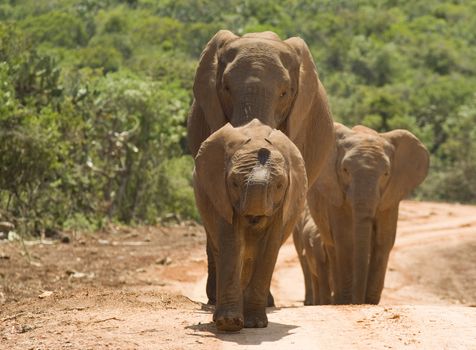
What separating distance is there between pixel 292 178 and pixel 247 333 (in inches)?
45.5

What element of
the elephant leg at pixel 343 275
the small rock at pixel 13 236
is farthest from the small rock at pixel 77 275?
the elephant leg at pixel 343 275

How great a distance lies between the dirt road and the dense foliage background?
1.38 metres

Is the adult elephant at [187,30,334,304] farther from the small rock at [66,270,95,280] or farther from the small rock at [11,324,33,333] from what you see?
the small rock at [66,270,95,280]

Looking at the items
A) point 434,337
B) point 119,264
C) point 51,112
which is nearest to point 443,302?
point 119,264

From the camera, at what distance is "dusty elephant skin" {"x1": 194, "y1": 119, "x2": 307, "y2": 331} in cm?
820

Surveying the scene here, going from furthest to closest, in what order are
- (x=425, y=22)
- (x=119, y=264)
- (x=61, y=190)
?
1. (x=425, y=22)
2. (x=61, y=190)
3. (x=119, y=264)

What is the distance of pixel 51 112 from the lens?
65.9ft

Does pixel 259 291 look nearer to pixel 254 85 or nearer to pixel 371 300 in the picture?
pixel 254 85

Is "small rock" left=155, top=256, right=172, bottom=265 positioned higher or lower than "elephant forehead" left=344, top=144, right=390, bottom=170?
lower

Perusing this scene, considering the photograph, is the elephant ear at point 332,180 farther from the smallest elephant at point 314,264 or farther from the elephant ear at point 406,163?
the smallest elephant at point 314,264

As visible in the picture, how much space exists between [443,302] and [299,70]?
9.08 meters

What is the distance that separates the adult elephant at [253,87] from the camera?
380 inches

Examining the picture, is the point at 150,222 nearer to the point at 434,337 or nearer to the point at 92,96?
the point at 92,96

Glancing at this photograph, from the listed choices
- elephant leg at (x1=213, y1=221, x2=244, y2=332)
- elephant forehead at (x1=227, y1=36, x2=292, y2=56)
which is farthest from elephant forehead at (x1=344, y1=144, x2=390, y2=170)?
elephant leg at (x1=213, y1=221, x2=244, y2=332)
